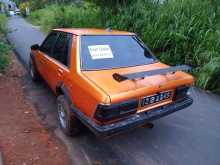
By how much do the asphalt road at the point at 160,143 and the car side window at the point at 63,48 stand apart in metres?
1.19

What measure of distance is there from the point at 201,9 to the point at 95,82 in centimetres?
595

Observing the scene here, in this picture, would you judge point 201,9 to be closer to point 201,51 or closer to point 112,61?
point 201,51

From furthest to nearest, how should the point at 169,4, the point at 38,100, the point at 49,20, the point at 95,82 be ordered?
the point at 49,20
the point at 169,4
the point at 38,100
the point at 95,82

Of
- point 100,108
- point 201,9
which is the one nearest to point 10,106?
point 100,108

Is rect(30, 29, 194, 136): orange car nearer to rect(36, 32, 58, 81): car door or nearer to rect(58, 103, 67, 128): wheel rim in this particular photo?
rect(58, 103, 67, 128): wheel rim

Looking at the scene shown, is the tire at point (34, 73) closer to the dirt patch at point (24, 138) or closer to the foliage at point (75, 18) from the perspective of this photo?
the dirt patch at point (24, 138)

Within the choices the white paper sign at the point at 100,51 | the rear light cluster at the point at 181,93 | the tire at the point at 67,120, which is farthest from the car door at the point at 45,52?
the rear light cluster at the point at 181,93

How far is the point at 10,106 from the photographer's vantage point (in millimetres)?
5152

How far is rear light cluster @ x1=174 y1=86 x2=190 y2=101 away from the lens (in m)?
3.86

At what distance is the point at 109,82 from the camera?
3299 mm

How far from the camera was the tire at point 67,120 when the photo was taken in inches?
150

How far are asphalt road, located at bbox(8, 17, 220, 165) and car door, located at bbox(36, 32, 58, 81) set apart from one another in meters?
0.82

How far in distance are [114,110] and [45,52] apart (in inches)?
109

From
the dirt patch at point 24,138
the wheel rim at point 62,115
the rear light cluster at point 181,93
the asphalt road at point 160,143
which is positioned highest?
the rear light cluster at point 181,93
